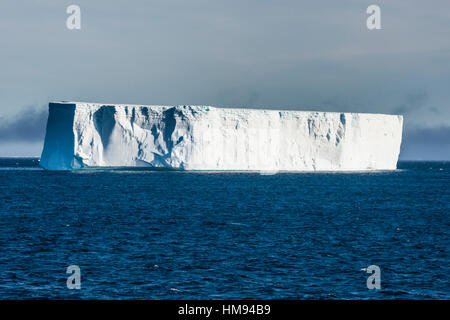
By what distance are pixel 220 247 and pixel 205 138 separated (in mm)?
30420

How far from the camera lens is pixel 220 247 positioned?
1755 cm

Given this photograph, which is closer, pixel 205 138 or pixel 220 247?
pixel 220 247

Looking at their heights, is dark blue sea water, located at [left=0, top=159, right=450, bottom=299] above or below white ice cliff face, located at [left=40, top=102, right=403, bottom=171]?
below

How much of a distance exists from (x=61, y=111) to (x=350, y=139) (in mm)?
23453

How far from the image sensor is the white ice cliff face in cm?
4612

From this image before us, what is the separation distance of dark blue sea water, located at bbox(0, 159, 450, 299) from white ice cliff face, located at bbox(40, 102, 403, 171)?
12631mm

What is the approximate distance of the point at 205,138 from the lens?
156 ft

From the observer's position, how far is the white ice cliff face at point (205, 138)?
46.1 m

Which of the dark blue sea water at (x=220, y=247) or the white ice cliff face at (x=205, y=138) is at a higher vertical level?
the white ice cliff face at (x=205, y=138)

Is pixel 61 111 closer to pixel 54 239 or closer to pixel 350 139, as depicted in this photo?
pixel 350 139

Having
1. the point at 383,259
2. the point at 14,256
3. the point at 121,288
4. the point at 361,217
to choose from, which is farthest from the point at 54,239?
the point at 361,217

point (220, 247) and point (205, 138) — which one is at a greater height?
point (205, 138)

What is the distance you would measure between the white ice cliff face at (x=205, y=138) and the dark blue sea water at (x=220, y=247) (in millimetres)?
12631

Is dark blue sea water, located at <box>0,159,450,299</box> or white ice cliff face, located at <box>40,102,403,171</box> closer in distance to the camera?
dark blue sea water, located at <box>0,159,450,299</box>
